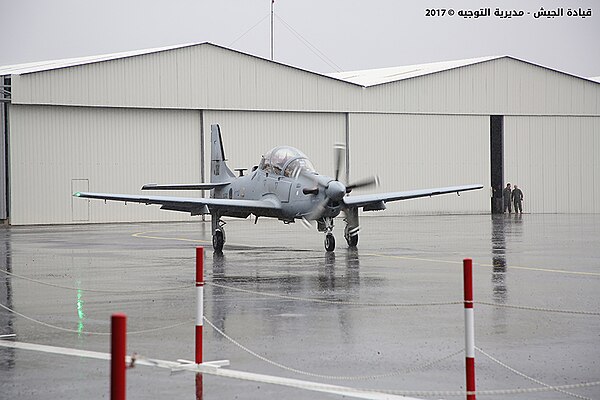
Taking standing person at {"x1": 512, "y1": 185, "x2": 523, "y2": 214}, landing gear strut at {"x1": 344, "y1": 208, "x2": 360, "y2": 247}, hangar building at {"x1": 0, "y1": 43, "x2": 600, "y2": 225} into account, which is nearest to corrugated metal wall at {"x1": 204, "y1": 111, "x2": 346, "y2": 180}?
hangar building at {"x1": 0, "y1": 43, "x2": 600, "y2": 225}

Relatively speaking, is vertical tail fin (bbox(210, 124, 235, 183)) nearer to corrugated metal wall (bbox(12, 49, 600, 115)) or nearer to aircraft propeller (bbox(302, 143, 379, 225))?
aircraft propeller (bbox(302, 143, 379, 225))

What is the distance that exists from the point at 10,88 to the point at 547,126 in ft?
92.6

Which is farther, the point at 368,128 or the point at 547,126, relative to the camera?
the point at 547,126

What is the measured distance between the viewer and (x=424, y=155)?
179ft

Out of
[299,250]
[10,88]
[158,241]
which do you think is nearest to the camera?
[299,250]

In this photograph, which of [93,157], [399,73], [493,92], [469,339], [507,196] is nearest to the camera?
[469,339]

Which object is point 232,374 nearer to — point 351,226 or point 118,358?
point 118,358

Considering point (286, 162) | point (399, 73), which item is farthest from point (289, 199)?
point (399, 73)

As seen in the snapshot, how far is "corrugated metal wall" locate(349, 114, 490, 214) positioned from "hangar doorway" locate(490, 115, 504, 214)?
70 cm

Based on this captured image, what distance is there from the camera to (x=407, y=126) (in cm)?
5419

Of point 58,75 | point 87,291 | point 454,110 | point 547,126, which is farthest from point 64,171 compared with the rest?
point 87,291

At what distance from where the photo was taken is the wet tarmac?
29.5 ft

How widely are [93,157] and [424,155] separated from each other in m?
17.1

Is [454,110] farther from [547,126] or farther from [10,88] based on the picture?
[10,88]
